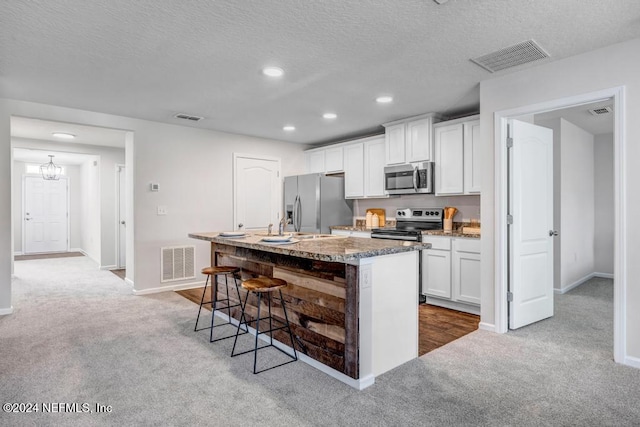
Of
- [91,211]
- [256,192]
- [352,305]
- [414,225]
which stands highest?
[256,192]

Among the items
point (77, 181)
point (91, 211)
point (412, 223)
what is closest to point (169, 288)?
point (412, 223)

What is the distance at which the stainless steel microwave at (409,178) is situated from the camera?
4.55m

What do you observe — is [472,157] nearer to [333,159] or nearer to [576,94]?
[576,94]

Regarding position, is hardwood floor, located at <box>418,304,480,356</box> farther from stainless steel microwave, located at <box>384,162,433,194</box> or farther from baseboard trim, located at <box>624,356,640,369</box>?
stainless steel microwave, located at <box>384,162,433,194</box>

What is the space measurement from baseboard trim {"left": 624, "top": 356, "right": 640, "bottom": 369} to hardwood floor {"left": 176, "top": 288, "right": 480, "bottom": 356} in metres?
1.12

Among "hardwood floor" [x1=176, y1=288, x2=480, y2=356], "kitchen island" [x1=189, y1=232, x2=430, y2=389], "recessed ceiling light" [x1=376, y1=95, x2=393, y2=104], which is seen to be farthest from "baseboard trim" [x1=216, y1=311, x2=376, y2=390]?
"recessed ceiling light" [x1=376, y1=95, x2=393, y2=104]

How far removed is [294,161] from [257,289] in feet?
13.9

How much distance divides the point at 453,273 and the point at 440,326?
2.43 feet

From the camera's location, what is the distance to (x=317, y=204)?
18.3 ft

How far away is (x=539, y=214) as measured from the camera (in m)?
3.56

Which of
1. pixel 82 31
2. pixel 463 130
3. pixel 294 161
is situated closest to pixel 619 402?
pixel 463 130

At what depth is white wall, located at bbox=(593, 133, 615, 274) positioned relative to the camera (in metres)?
5.84

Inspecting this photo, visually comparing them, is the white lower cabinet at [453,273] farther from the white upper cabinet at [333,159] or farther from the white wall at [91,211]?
the white wall at [91,211]

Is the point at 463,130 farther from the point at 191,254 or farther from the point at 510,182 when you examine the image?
the point at 191,254
